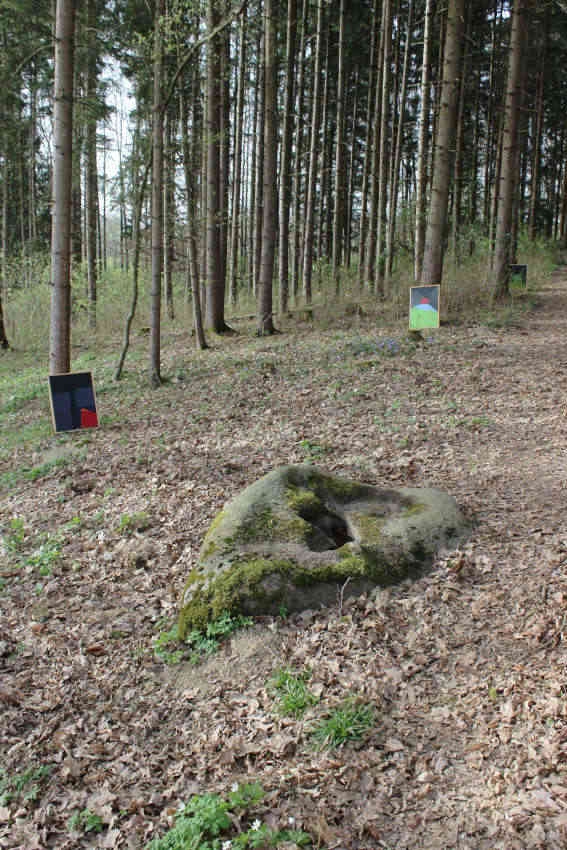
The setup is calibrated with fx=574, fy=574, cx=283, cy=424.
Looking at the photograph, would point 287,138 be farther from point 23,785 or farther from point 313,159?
point 23,785

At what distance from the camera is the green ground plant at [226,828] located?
2439 mm

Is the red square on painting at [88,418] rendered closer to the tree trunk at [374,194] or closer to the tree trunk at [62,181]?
the tree trunk at [62,181]

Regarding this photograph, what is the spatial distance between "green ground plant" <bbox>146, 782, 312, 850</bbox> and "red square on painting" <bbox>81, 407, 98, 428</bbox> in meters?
6.22

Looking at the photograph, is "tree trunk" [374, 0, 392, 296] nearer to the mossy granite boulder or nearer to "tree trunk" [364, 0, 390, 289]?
"tree trunk" [364, 0, 390, 289]

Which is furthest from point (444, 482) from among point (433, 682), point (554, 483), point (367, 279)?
point (367, 279)

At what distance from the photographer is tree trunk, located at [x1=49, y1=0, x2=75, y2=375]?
7.84m

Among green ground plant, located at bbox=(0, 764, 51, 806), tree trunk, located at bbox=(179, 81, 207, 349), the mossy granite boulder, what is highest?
tree trunk, located at bbox=(179, 81, 207, 349)

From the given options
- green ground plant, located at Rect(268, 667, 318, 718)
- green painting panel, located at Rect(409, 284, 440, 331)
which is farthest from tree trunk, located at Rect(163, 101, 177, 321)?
green ground plant, located at Rect(268, 667, 318, 718)

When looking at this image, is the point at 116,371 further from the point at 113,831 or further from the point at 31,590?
the point at 113,831

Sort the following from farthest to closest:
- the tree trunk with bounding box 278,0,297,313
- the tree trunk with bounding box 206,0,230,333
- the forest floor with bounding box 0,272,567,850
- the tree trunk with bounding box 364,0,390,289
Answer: the tree trunk with bounding box 364,0,390,289 < the tree trunk with bounding box 278,0,297,313 < the tree trunk with bounding box 206,0,230,333 < the forest floor with bounding box 0,272,567,850

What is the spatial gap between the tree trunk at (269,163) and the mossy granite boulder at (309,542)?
8.46m

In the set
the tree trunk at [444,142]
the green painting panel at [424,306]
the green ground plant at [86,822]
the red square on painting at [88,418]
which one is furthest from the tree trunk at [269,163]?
the green ground plant at [86,822]

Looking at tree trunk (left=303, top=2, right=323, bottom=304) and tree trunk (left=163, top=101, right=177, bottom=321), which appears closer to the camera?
tree trunk (left=163, top=101, right=177, bottom=321)

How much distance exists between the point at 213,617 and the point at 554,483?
3.15 metres
